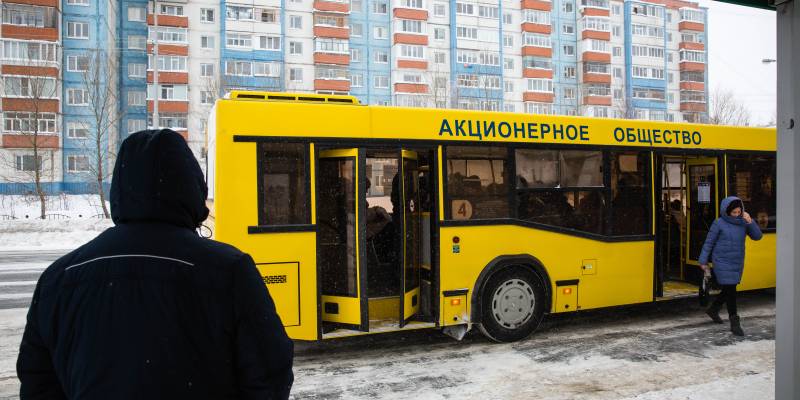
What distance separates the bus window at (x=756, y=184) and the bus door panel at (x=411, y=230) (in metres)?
5.34

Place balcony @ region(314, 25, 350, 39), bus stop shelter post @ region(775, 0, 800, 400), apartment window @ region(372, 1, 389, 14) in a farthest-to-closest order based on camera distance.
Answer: apartment window @ region(372, 1, 389, 14), balcony @ region(314, 25, 350, 39), bus stop shelter post @ region(775, 0, 800, 400)

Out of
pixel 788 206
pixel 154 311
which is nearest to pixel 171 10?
pixel 788 206

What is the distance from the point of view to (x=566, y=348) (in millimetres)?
7250

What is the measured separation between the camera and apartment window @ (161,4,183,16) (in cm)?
5075

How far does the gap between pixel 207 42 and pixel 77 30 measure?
10177mm

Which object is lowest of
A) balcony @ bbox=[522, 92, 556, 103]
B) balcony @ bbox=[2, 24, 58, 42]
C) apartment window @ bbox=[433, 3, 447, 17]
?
balcony @ bbox=[522, 92, 556, 103]

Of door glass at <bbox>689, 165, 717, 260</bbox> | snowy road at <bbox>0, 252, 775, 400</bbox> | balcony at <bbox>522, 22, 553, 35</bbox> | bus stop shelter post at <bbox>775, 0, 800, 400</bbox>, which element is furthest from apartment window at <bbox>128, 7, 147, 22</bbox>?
bus stop shelter post at <bbox>775, 0, 800, 400</bbox>

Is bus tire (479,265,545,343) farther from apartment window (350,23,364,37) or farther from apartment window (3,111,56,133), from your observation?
apartment window (350,23,364,37)

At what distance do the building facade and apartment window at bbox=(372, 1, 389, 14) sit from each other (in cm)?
13

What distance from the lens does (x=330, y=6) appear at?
54.1 metres

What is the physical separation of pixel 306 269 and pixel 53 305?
467cm

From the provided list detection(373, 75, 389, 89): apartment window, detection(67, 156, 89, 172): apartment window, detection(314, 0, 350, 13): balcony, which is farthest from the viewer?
detection(373, 75, 389, 89): apartment window

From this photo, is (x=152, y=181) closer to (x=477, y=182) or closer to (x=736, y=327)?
(x=477, y=182)

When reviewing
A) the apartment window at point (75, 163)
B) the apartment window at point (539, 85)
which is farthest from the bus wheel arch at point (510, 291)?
the apartment window at point (539, 85)
